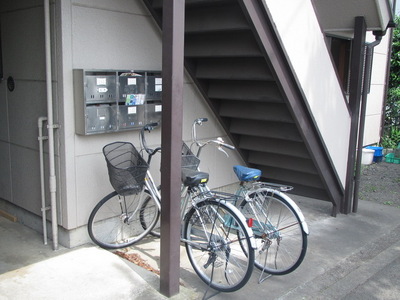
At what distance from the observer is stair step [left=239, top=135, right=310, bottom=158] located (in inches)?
206

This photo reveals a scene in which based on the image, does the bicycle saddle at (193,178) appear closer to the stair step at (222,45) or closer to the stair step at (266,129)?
the stair step at (222,45)

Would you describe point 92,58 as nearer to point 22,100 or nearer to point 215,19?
point 22,100

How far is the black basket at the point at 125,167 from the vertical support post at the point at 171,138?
791 millimetres

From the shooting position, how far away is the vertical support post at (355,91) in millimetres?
5301

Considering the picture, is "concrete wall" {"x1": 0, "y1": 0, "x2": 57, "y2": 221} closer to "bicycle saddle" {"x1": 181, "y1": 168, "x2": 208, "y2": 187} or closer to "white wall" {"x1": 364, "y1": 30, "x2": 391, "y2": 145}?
"bicycle saddle" {"x1": 181, "y1": 168, "x2": 208, "y2": 187}

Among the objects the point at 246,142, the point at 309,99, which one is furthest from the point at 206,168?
the point at 309,99

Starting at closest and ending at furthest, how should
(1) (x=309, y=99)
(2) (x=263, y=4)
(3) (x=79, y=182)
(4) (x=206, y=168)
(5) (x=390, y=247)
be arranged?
1. (2) (x=263, y=4)
2. (3) (x=79, y=182)
3. (1) (x=309, y=99)
4. (5) (x=390, y=247)
5. (4) (x=206, y=168)

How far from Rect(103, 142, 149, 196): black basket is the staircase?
1.34 metres

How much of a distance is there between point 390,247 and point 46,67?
4.16 m

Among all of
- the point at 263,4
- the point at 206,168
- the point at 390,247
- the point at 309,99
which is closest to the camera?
the point at 263,4

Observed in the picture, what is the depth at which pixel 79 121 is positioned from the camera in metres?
4.00

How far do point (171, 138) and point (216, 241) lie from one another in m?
1.01

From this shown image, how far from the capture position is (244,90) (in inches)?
192

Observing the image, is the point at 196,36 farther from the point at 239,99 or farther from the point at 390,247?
the point at 390,247
